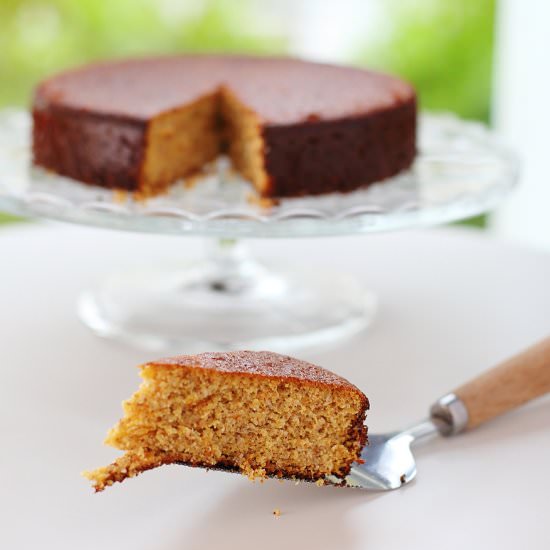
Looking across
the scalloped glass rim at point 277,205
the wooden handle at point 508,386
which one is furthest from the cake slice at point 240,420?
the scalloped glass rim at point 277,205

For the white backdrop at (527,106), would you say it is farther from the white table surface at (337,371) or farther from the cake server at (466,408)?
the cake server at (466,408)

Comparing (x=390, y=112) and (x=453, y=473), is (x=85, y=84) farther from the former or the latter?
(x=453, y=473)

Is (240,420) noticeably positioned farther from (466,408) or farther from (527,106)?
(527,106)

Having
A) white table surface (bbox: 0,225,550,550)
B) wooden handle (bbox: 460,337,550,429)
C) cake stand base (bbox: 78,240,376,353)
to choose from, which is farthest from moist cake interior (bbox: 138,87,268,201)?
wooden handle (bbox: 460,337,550,429)

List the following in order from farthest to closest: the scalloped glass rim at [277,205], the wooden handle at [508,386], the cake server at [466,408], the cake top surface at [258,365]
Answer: the scalloped glass rim at [277,205], the wooden handle at [508,386], the cake server at [466,408], the cake top surface at [258,365]

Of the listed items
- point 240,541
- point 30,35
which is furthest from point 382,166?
point 30,35

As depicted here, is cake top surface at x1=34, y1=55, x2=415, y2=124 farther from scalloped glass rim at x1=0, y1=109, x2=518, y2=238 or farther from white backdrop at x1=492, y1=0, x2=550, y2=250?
white backdrop at x1=492, y1=0, x2=550, y2=250

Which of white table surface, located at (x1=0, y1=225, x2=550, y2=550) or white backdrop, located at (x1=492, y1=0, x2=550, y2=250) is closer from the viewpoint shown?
white table surface, located at (x1=0, y1=225, x2=550, y2=550)
